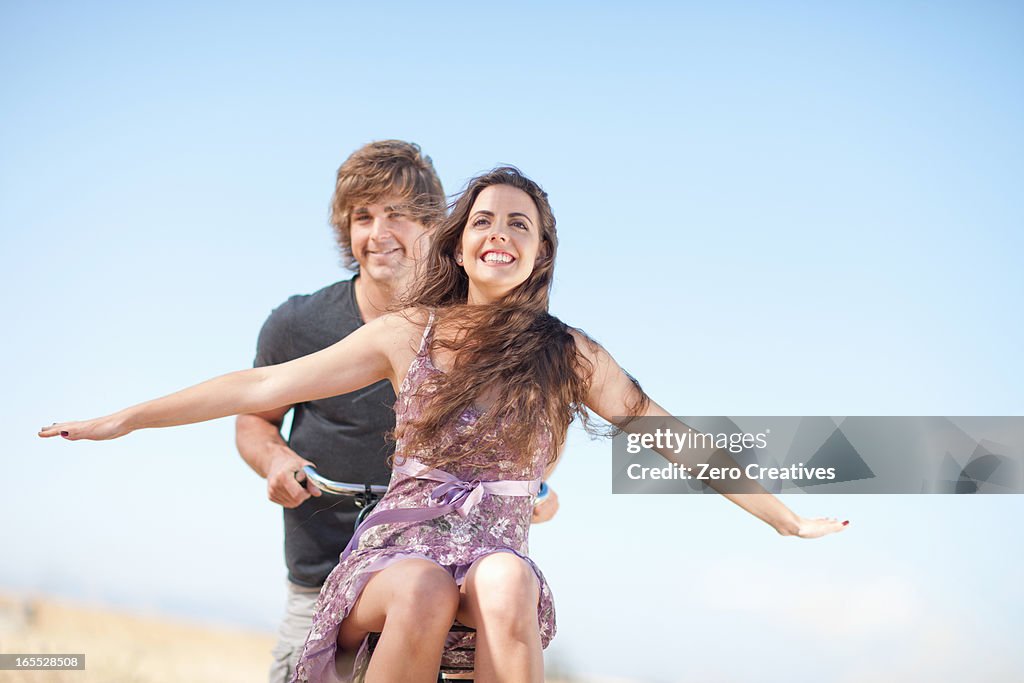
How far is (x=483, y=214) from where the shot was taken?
2352 mm

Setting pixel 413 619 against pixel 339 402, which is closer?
pixel 413 619

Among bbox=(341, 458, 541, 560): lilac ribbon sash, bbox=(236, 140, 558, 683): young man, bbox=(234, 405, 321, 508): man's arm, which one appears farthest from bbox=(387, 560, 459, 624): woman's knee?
bbox=(236, 140, 558, 683): young man

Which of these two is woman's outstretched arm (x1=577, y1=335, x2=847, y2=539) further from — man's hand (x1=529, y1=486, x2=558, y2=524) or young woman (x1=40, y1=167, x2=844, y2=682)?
man's hand (x1=529, y1=486, x2=558, y2=524)

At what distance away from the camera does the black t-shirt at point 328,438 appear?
10.2 ft

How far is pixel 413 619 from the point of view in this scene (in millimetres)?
1770

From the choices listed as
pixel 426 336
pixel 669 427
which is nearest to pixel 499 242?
pixel 426 336

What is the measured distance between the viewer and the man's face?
10.2 ft

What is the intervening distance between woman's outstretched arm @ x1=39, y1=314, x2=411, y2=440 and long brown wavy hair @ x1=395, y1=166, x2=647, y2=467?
120 millimetres

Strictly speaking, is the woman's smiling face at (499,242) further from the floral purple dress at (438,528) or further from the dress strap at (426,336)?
the floral purple dress at (438,528)

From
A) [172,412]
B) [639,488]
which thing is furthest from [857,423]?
[172,412]

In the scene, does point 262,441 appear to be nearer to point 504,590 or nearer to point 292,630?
point 292,630

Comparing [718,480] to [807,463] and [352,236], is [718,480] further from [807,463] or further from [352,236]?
[352,236]

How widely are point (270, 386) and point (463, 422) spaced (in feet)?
1.44

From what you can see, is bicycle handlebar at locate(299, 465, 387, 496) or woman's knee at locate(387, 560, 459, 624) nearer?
woman's knee at locate(387, 560, 459, 624)
